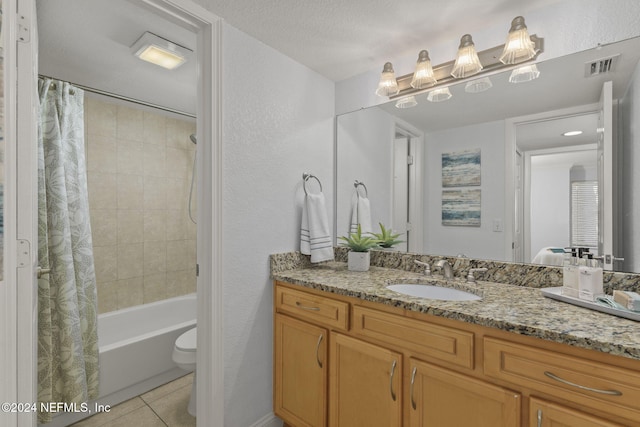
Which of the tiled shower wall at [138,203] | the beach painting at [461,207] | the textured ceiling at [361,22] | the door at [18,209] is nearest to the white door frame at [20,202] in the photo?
the door at [18,209]

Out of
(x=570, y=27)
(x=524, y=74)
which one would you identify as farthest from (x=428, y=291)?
(x=570, y=27)

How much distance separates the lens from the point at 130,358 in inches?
84.0

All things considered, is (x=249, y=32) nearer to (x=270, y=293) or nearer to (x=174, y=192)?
(x=270, y=293)

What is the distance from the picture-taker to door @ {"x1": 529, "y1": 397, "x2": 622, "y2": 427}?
2.76 feet

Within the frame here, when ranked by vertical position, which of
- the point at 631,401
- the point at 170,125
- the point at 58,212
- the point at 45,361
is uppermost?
the point at 170,125

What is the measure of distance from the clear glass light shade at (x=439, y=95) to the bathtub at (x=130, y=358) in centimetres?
243

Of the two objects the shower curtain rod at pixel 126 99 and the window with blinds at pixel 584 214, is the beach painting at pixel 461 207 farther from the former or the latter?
the shower curtain rod at pixel 126 99

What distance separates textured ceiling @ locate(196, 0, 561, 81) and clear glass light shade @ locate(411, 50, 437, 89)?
0.09m

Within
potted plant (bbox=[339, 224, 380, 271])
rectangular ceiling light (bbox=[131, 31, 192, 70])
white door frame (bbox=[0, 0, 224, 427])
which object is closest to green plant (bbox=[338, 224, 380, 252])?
potted plant (bbox=[339, 224, 380, 271])

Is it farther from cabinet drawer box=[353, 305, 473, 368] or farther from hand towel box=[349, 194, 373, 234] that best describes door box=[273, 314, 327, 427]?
hand towel box=[349, 194, 373, 234]

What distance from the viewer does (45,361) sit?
5.78 ft

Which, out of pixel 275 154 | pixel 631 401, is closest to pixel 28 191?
pixel 275 154

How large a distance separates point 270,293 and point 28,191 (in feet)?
3.80

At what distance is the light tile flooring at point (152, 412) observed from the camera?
1879mm
